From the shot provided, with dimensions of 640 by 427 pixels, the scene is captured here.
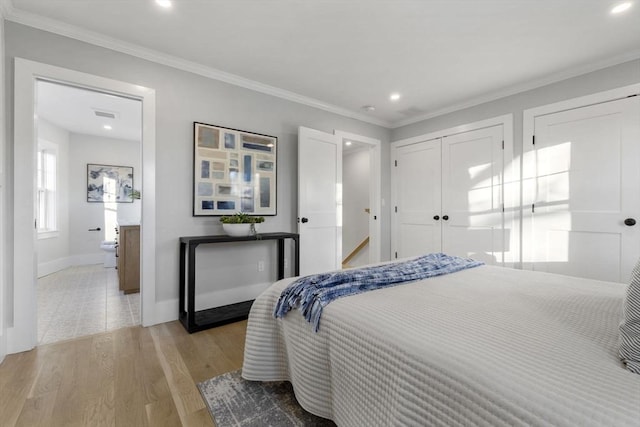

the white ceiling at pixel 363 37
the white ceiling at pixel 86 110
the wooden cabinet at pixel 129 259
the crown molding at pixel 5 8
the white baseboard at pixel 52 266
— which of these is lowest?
the white baseboard at pixel 52 266

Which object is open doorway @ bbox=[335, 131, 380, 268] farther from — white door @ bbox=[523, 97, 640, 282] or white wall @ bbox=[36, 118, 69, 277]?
white wall @ bbox=[36, 118, 69, 277]

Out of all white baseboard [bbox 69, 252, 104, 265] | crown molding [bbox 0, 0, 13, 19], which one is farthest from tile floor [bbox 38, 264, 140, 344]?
crown molding [bbox 0, 0, 13, 19]

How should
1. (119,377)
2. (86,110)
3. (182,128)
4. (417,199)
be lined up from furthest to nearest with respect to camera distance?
(417,199)
(86,110)
(182,128)
(119,377)

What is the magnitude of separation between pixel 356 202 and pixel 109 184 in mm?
4796

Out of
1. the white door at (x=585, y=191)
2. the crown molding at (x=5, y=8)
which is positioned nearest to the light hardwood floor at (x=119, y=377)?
the crown molding at (x=5, y=8)

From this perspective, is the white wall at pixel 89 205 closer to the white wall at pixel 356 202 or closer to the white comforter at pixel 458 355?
the white wall at pixel 356 202

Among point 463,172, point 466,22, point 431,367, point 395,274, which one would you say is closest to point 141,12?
point 466,22

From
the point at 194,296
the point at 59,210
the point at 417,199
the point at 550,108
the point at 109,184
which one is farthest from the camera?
the point at 109,184

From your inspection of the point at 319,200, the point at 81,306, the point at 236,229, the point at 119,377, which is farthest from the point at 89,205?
the point at 119,377

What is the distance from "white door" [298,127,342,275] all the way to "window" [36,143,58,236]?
14.0 feet

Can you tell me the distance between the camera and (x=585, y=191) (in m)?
2.79

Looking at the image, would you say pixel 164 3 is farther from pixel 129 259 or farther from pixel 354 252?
pixel 354 252

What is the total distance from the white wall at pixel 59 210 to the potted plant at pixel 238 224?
146 inches

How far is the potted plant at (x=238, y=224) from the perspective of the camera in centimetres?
277
